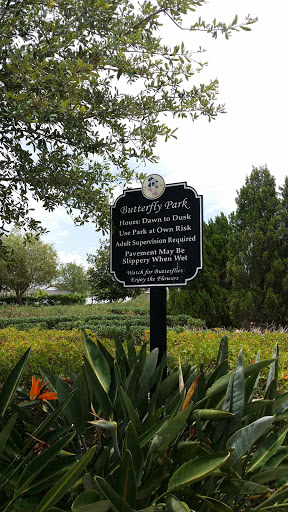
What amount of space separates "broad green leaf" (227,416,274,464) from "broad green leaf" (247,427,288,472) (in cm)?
28

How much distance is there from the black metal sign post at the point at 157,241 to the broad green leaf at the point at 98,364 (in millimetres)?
1255

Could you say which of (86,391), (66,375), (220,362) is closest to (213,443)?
(220,362)

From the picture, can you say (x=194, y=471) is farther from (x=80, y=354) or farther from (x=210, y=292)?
(x=210, y=292)

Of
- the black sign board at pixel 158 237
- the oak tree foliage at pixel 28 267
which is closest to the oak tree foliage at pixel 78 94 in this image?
the black sign board at pixel 158 237

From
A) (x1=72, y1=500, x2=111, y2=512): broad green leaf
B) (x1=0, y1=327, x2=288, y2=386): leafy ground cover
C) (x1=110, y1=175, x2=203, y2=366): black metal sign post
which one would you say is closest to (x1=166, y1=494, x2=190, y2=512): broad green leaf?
(x1=72, y1=500, x2=111, y2=512): broad green leaf

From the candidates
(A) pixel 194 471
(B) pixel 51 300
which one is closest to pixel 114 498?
(A) pixel 194 471

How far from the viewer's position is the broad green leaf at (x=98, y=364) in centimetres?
249

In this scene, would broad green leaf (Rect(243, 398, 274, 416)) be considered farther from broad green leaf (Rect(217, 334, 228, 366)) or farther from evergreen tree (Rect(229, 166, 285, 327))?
evergreen tree (Rect(229, 166, 285, 327))

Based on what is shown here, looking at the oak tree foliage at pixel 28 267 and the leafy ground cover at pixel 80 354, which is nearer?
the leafy ground cover at pixel 80 354

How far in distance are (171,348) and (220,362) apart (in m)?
2.27

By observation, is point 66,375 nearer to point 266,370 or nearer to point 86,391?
point 86,391

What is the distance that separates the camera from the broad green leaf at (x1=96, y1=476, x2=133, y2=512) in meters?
1.71

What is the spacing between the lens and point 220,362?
2.75m

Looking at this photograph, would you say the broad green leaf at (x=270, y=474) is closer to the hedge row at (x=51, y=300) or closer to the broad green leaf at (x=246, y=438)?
the broad green leaf at (x=246, y=438)
